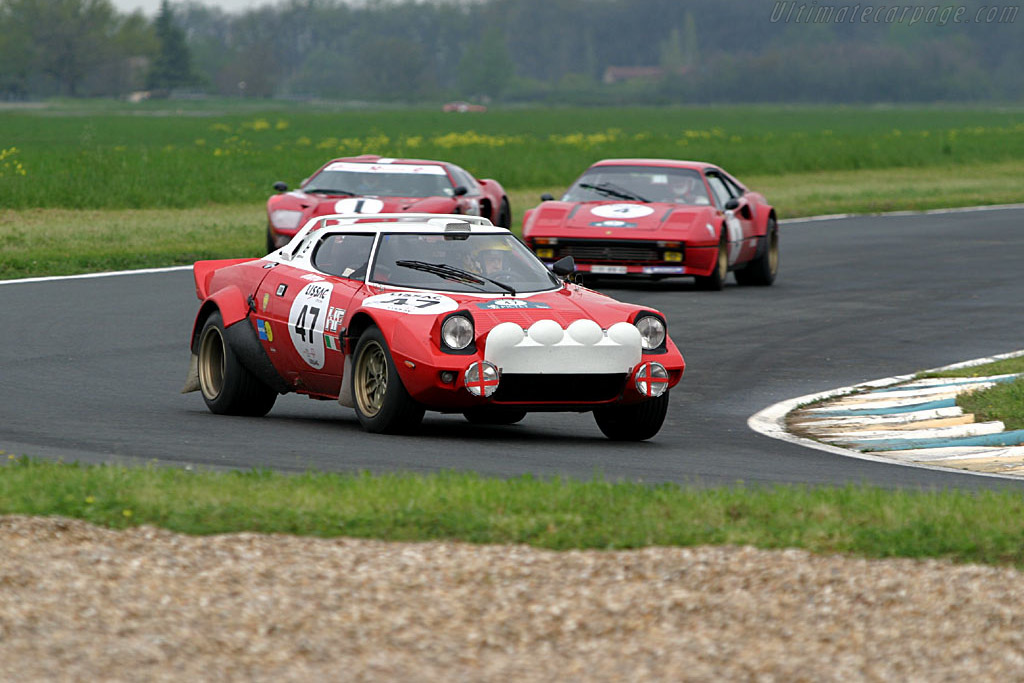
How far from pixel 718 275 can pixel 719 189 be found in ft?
4.53

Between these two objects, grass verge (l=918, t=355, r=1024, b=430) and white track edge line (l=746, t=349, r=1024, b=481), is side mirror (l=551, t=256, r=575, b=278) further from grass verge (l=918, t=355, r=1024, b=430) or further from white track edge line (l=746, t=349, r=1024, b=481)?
grass verge (l=918, t=355, r=1024, b=430)

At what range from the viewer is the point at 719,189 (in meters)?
20.9

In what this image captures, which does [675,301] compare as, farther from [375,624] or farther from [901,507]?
[375,624]

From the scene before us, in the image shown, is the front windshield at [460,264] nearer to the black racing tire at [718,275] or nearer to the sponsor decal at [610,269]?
the sponsor decal at [610,269]

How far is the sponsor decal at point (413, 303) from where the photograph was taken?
988cm

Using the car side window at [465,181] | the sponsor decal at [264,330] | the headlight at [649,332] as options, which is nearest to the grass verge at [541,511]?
the headlight at [649,332]

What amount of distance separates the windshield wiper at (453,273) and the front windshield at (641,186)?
10.0 meters

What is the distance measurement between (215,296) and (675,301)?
330 inches

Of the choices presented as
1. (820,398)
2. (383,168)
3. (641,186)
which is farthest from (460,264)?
(383,168)

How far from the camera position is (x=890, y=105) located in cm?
17950

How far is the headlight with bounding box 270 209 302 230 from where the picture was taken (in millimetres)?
21156

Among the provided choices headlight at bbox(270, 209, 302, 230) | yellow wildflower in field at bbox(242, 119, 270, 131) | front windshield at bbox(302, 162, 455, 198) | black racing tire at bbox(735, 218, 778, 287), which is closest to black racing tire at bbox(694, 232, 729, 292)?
black racing tire at bbox(735, 218, 778, 287)

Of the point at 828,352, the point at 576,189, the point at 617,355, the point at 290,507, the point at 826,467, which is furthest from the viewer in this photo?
the point at 576,189

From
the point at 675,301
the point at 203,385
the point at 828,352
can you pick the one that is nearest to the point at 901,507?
the point at 203,385
